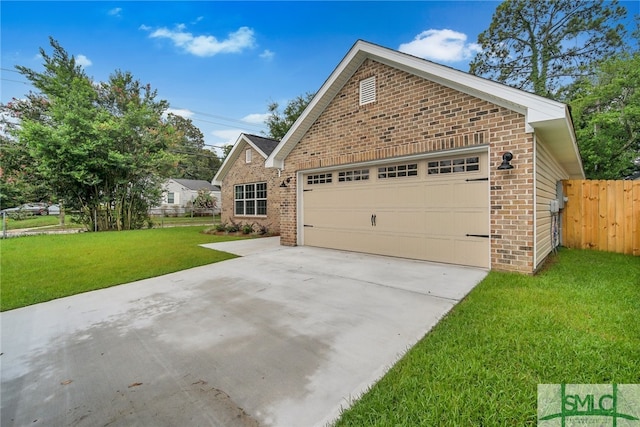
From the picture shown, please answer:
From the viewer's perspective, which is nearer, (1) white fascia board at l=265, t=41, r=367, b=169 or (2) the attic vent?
(2) the attic vent

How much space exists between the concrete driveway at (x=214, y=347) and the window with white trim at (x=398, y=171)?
245cm

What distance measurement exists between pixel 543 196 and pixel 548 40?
16422 mm

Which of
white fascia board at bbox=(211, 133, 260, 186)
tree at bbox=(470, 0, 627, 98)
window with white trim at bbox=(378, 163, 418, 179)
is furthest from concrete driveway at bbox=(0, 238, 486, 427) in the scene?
tree at bbox=(470, 0, 627, 98)

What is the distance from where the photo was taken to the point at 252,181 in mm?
13914

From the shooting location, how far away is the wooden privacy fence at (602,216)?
6844 mm

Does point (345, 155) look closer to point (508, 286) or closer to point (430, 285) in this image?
point (430, 285)

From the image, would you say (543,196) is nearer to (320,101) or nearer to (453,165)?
(453,165)

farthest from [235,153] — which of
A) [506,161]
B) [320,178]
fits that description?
[506,161]

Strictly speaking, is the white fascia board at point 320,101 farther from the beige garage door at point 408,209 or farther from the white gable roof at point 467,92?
the beige garage door at point 408,209

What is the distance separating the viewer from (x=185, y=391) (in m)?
2.03

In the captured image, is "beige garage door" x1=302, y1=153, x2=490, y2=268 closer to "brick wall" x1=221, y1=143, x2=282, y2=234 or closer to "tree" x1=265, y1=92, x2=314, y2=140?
"brick wall" x1=221, y1=143, x2=282, y2=234

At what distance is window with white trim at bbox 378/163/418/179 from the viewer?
633cm

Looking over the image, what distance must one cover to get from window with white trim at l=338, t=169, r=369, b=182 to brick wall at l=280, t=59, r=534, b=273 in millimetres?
372

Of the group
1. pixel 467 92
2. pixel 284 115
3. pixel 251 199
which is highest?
pixel 284 115
